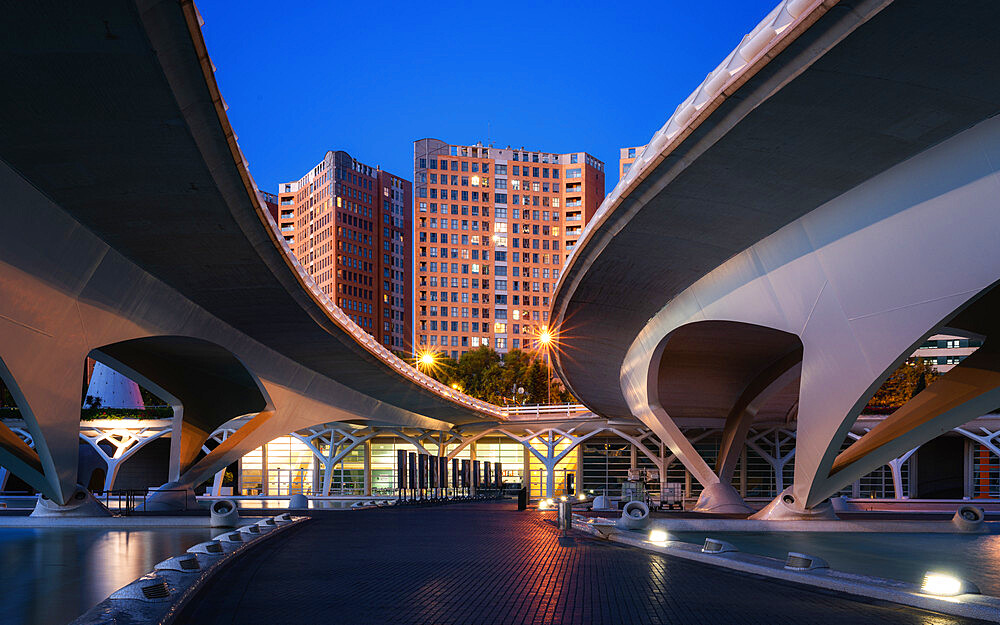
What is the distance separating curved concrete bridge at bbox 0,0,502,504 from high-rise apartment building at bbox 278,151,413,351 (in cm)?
9747

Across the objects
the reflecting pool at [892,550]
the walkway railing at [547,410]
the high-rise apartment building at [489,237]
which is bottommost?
the reflecting pool at [892,550]

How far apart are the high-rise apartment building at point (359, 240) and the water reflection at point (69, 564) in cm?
10867

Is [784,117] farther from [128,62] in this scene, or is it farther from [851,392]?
[128,62]

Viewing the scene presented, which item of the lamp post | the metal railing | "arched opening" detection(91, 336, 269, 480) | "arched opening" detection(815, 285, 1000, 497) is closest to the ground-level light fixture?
"arched opening" detection(815, 285, 1000, 497)

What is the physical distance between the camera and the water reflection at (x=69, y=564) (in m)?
8.18

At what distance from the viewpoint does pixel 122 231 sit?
60.0 feet

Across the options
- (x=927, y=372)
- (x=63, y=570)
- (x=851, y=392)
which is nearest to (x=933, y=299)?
(x=851, y=392)

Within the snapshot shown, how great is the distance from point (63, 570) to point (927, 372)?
7192 centimetres

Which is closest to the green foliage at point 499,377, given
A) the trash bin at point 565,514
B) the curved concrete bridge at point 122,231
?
the curved concrete bridge at point 122,231

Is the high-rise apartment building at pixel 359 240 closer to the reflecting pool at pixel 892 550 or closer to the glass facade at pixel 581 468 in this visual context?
the glass facade at pixel 581 468

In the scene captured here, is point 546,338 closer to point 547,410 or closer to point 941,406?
point 547,410

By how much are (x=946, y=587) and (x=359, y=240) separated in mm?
129718

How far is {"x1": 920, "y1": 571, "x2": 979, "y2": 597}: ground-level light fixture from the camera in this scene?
7988mm

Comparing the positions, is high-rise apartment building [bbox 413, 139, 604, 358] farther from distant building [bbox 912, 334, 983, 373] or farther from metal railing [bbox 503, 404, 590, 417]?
metal railing [bbox 503, 404, 590, 417]
